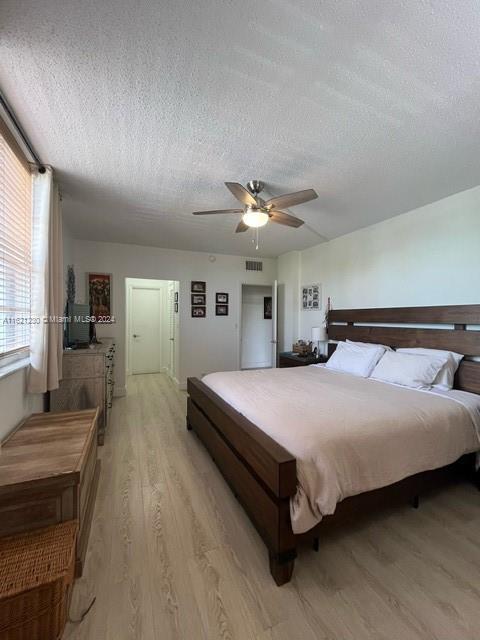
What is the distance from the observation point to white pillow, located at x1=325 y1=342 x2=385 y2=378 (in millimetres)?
3122

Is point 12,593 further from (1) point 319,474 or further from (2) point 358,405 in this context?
(2) point 358,405

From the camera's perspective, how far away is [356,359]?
3275 millimetres

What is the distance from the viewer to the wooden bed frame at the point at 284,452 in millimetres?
1399

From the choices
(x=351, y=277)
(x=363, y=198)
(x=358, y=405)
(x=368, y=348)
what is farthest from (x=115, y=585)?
(x=351, y=277)

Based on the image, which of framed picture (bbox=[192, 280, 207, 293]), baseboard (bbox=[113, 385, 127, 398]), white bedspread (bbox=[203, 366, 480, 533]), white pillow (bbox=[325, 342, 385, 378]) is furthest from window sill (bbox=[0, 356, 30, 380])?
framed picture (bbox=[192, 280, 207, 293])

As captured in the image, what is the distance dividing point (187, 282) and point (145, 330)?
195 cm

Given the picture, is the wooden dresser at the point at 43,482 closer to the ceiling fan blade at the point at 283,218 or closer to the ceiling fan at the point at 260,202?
the ceiling fan at the point at 260,202

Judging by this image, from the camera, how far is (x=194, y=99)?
157 cm

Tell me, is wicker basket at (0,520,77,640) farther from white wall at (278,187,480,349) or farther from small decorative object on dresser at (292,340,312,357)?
small decorative object on dresser at (292,340,312,357)

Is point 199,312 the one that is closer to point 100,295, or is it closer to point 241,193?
point 100,295

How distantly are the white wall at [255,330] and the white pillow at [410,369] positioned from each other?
3.63 m

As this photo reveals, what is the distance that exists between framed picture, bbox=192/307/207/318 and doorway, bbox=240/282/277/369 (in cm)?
124

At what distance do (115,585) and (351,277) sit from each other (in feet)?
13.1

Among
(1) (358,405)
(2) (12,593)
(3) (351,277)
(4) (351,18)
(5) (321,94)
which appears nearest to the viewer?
(2) (12,593)
